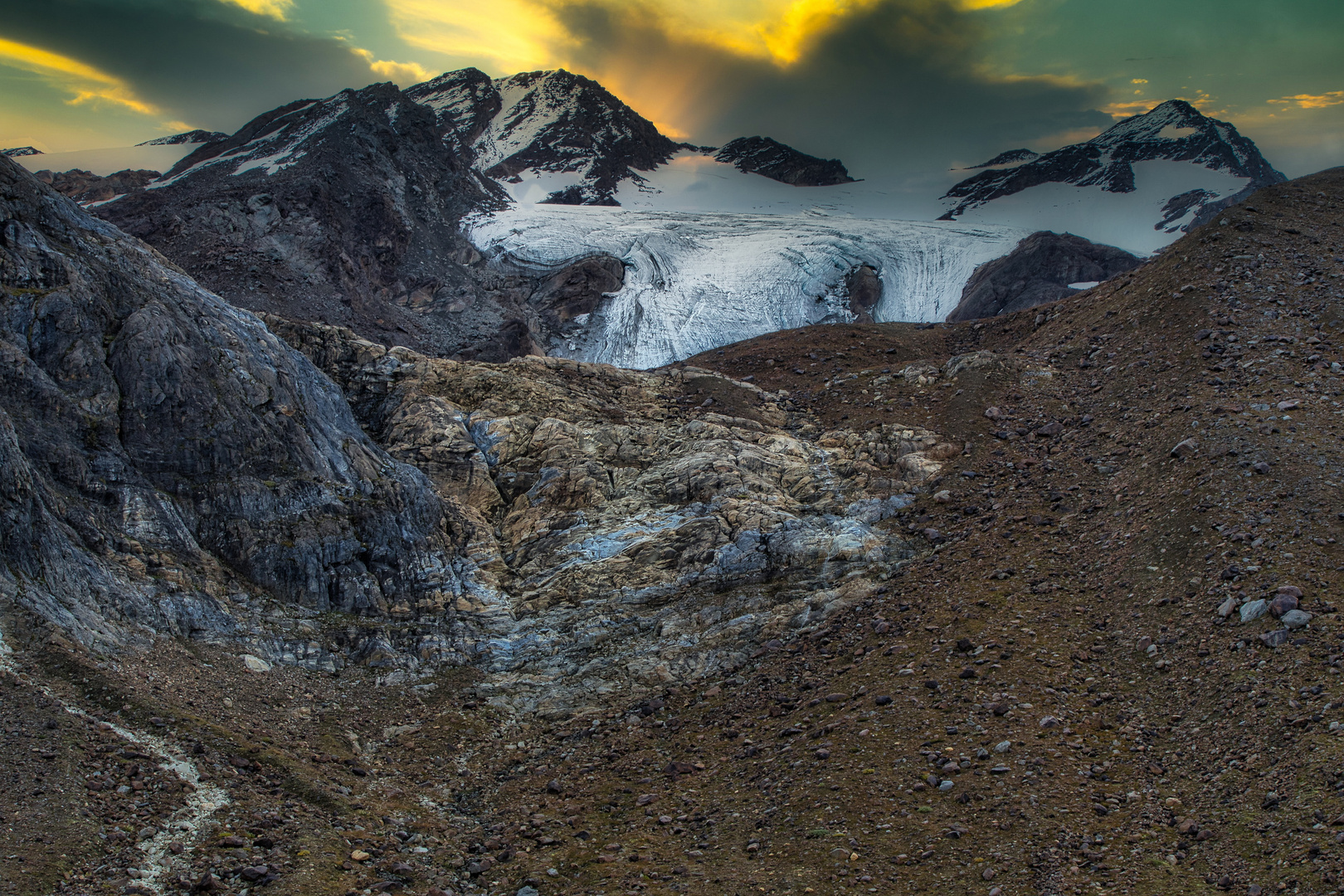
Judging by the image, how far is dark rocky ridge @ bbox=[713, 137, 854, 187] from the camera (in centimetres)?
13000

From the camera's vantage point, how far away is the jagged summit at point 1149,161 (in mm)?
97000

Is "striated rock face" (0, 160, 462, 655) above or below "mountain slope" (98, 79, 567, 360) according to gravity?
below

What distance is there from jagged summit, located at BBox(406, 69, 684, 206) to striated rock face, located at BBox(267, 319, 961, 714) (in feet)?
273

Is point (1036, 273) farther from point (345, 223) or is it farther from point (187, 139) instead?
point (187, 139)

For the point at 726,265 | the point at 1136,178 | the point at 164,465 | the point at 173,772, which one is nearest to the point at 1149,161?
the point at 1136,178

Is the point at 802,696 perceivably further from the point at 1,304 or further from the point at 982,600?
the point at 1,304

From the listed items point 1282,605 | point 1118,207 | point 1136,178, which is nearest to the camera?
point 1282,605

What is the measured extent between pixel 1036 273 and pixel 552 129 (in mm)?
81811

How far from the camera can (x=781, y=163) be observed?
13412 centimetres

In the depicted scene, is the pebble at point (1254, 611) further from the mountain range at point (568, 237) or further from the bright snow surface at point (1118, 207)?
the bright snow surface at point (1118, 207)

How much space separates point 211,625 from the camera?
19172mm

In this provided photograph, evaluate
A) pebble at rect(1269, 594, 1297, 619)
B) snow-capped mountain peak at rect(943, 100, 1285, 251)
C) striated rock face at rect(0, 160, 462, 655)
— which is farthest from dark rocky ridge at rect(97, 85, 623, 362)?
snow-capped mountain peak at rect(943, 100, 1285, 251)

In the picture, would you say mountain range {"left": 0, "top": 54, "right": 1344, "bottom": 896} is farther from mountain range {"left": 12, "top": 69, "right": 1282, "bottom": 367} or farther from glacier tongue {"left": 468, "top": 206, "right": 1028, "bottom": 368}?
mountain range {"left": 12, "top": 69, "right": 1282, "bottom": 367}

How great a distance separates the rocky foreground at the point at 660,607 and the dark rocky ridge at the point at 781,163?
340ft
